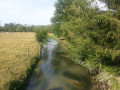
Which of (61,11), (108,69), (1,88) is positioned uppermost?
(61,11)

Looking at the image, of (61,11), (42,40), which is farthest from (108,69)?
(61,11)

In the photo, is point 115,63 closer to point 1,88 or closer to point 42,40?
point 1,88

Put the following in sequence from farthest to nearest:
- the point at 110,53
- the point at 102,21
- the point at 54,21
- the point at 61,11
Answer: the point at 54,21 < the point at 61,11 < the point at 102,21 < the point at 110,53

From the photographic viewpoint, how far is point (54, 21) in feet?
92.5

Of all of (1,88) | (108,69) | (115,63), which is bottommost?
(1,88)

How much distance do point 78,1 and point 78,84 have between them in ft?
26.2

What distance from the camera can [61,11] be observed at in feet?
83.5

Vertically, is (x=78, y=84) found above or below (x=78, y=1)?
below

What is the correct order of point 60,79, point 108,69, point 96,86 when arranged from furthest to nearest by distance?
point 60,79, point 96,86, point 108,69

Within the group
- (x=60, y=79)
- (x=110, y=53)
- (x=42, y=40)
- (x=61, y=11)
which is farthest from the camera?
(x=61, y=11)

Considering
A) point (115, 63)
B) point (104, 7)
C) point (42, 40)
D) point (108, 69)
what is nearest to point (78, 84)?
point (108, 69)

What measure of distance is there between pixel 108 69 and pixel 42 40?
17488 millimetres

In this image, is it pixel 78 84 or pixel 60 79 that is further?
pixel 60 79

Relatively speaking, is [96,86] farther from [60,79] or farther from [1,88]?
[1,88]
